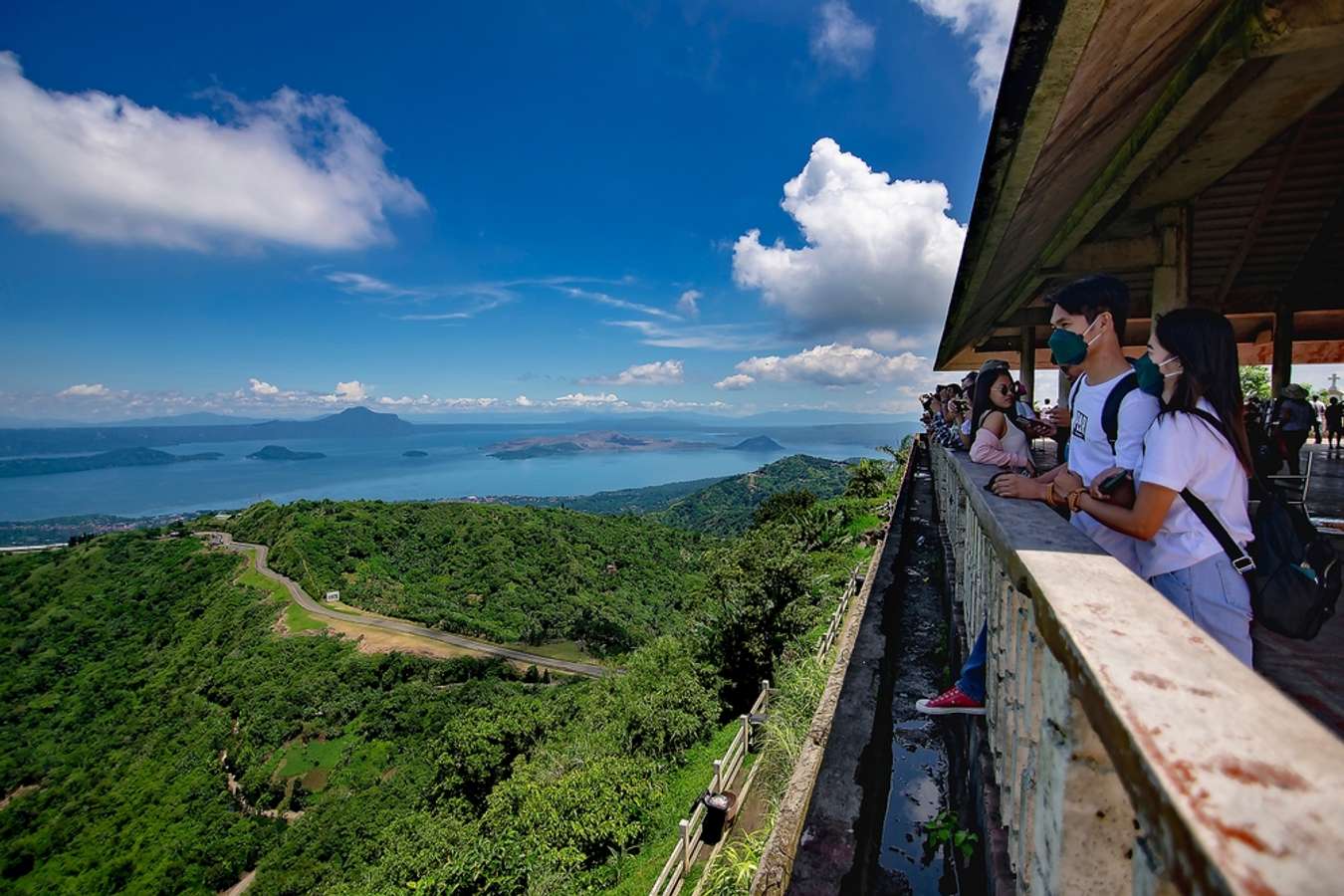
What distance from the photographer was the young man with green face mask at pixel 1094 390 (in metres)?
1.86

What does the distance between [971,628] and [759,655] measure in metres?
11.1

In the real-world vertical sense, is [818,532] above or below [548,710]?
above

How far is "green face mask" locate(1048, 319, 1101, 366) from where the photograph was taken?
2117 millimetres

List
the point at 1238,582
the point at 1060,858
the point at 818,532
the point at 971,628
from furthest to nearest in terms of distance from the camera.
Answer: the point at 818,532 → the point at 971,628 → the point at 1238,582 → the point at 1060,858

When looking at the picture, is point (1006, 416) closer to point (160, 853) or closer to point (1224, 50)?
point (1224, 50)

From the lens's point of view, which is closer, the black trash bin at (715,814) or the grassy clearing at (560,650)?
the black trash bin at (715,814)

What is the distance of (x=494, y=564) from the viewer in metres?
61.8

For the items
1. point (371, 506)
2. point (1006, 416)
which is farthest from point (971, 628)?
point (371, 506)

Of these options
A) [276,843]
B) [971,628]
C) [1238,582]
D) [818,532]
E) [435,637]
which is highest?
[1238,582]

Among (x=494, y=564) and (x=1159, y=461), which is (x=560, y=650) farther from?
(x=1159, y=461)

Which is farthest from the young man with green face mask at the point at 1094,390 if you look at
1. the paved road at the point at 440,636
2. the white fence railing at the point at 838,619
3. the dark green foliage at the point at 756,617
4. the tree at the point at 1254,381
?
the paved road at the point at 440,636

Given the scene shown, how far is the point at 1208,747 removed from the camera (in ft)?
1.93

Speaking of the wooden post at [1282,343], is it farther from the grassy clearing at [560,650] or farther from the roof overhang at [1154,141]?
the grassy clearing at [560,650]

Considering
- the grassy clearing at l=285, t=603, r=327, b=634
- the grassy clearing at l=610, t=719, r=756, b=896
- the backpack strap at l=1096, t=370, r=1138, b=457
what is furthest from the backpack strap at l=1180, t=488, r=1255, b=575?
the grassy clearing at l=285, t=603, r=327, b=634
